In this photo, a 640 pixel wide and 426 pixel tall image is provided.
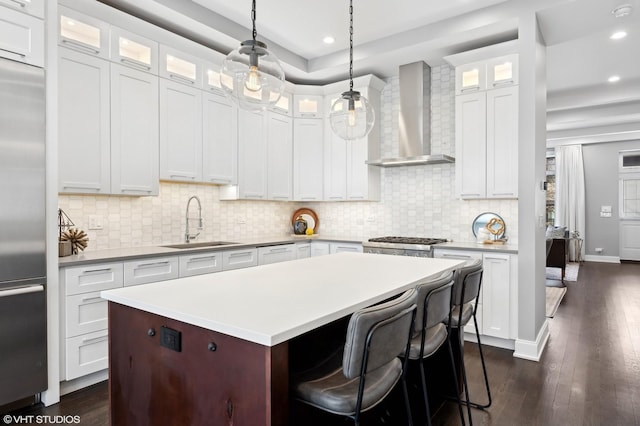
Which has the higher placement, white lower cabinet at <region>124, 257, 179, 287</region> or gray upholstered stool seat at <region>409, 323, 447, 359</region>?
white lower cabinet at <region>124, 257, 179, 287</region>

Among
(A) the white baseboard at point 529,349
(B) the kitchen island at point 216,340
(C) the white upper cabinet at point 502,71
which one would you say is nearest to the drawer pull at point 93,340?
(B) the kitchen island at point 216,340

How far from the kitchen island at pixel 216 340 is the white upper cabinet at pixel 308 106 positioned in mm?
3474

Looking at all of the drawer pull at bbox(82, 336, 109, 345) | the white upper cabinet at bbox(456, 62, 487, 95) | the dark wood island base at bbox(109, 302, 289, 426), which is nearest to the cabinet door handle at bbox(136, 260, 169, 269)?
the drawer pull at bbox(82, 336, 109, 345)

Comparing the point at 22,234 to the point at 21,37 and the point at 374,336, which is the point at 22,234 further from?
the point at 374,336

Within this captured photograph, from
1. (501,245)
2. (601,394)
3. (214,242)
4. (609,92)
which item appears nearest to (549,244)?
(609,92)

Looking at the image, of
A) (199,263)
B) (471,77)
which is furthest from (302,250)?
(471,77)

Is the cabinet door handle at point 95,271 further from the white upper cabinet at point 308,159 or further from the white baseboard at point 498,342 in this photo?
the white baseboard at point 498,342

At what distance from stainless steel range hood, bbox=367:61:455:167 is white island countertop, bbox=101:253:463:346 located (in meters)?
2.20

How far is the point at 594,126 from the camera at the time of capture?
8398mm

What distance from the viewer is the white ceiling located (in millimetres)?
3428

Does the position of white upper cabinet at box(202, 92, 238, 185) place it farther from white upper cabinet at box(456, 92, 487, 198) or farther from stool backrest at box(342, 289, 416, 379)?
stool backrest at box(342, 289, 416, 379)

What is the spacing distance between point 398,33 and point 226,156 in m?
2.27

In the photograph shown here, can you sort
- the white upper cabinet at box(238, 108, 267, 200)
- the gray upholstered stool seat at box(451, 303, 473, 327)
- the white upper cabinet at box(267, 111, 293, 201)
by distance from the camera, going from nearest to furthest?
the gray upholstered stool seat at box(451, 303, 473, 327), the white upper cabinet at box(238, 108, 267, 200), the white upper cabinet at box(267, 111, 293, 201)

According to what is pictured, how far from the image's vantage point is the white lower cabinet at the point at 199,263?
137 inches
